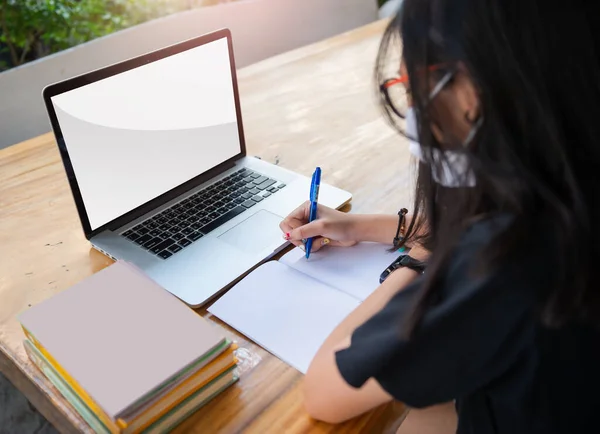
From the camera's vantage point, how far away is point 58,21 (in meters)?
2.23

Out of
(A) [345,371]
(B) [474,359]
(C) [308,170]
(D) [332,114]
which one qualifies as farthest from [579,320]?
(D) [332,114]

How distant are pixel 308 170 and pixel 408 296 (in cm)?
65

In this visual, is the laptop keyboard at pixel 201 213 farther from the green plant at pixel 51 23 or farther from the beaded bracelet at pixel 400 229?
the green plant at pixel 51 23

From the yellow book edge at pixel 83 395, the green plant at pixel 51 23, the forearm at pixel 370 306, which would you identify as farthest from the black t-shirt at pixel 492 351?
the green plant at pixel 51 23

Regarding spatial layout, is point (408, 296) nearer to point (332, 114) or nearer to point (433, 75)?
point (433, 75)

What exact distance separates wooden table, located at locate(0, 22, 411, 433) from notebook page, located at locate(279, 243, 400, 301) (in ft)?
0.46

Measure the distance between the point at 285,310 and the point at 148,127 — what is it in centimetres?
44

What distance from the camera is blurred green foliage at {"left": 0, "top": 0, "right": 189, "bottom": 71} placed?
2172mm

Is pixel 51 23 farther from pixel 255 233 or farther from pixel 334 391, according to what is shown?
pixel 334 391

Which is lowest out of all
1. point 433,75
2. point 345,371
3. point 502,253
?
point 345,371

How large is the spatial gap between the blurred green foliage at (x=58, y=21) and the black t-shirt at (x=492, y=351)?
212cm

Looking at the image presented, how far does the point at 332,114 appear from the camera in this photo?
1417mm

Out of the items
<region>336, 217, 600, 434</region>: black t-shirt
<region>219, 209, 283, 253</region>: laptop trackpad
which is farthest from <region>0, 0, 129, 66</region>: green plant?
<region>336, 217, 600, 434</region>: black t-shirt

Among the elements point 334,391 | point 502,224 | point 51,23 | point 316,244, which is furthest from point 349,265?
point 51,23
